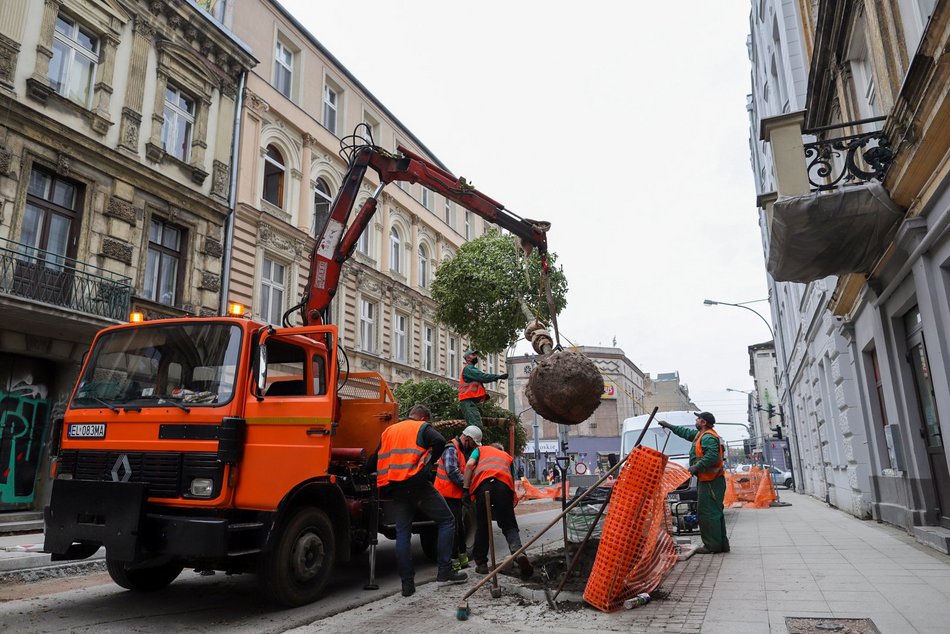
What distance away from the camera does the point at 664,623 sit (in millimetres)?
4777

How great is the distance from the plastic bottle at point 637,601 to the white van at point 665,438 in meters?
7.47

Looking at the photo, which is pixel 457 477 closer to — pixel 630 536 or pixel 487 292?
pixel 630 536

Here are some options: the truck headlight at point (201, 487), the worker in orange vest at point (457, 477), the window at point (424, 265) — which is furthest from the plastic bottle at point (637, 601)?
the window at point (424, 265)

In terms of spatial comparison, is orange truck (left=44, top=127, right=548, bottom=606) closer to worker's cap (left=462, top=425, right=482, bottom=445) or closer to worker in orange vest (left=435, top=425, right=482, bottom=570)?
worker in orange vest (left=435, top=425, right=482, bottom=570)

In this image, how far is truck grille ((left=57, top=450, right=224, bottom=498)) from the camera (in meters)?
5.21

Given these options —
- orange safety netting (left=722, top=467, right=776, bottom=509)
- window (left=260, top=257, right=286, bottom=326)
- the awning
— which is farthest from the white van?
window (left=260, top=257, right=286, bottom=326)

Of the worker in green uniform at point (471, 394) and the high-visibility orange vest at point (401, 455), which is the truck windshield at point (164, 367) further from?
the worker in green uniform at point (471, 394)

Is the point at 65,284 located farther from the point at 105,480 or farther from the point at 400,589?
the point at 400,589

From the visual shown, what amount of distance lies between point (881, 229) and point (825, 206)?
1109 mm

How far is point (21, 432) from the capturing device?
38.1 ft

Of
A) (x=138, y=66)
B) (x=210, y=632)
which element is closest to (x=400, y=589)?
(x=210, y=632)

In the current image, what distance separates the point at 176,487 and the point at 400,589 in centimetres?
275

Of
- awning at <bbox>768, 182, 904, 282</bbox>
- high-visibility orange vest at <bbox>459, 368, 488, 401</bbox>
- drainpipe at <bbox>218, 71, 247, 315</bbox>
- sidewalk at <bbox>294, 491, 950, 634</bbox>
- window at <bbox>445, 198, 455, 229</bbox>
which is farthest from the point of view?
window at <bbox>445, 198, 455, 229</bbox>

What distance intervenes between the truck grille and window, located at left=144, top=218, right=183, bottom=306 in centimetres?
952
